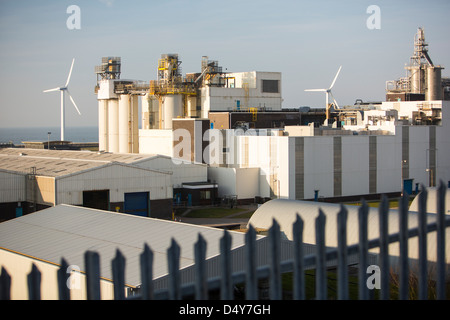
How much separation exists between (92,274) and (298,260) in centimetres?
152

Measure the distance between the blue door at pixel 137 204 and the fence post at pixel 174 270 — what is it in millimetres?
41405

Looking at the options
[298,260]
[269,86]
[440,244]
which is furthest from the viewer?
[269,86]

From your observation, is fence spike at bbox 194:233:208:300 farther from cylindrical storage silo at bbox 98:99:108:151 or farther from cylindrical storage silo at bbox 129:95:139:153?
cylindrical storage silo at bbox 98:99:108:151

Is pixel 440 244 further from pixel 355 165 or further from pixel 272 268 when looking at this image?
pixel 355 165

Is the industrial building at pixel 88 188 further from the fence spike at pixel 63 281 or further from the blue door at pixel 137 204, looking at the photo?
the fence spike at pixel 63 281

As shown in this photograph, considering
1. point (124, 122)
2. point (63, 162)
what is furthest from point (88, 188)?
point (124, 122)

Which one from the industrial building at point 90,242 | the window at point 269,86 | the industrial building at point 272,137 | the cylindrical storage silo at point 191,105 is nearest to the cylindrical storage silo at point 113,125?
the industrial building at point 272,137

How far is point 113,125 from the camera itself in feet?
261

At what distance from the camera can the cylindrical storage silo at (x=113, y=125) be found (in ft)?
259

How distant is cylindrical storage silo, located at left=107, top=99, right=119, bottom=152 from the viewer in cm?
7888
